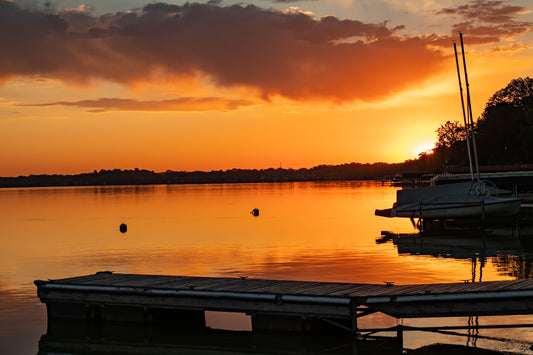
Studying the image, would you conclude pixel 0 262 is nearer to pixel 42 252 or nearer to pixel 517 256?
pixel 42 252


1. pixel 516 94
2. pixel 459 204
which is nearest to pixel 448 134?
pixel 516 94

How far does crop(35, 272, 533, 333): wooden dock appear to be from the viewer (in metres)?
18.3

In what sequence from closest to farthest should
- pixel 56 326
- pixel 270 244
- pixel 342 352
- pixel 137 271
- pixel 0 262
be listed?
pixel 342 352
pixel 56 326
pixel 137 271
pixel 0 262
pixel 270 244

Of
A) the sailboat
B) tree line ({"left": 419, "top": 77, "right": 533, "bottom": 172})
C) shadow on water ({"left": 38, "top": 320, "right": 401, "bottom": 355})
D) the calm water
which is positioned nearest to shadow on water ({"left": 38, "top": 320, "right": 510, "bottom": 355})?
shadow on water ({"left": 38, "top": 320, "right": 401, "bottom": 355})

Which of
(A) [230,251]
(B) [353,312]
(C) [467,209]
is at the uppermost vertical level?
(C) [467,209]

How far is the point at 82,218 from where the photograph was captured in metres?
83.4

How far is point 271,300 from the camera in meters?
19.3

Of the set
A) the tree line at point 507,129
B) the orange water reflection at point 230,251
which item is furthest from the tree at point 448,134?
the orange water reflection at point 230,251

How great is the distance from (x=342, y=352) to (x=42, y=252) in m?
31.5

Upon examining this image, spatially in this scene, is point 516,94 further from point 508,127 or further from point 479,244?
point 479,244

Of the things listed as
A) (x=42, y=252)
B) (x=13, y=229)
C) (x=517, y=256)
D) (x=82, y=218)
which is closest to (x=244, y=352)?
(x=517, y=256)

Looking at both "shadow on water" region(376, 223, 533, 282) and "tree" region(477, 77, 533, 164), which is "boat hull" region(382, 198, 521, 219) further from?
"tree" region(477, 77, 533, 164)

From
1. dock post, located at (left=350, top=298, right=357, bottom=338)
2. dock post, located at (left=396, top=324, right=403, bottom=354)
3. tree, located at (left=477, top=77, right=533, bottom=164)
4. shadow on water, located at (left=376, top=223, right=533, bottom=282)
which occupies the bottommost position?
shadow on water, located at (left=376, top=223, right=533, bottom=282)

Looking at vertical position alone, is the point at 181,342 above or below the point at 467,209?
below
